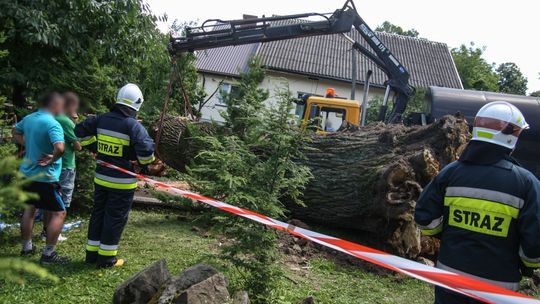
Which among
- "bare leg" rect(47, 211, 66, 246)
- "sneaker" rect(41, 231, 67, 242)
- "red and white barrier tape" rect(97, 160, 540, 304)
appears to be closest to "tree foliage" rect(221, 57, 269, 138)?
"red and white barrier tape" rect(97, 160, 540, 304)

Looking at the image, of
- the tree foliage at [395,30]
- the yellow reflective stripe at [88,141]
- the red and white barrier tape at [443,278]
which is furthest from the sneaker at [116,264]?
the tree foliage at [395,30]

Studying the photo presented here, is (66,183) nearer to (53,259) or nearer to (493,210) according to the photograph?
(53,259)

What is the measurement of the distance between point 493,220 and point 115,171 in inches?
130

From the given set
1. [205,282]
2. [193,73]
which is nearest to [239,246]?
[205,282]

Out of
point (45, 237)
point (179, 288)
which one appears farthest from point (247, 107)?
point (45, 237)

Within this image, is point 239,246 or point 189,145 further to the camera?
point 189,145

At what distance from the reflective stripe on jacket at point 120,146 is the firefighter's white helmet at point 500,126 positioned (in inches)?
116

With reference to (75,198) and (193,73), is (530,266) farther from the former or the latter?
(193,73)

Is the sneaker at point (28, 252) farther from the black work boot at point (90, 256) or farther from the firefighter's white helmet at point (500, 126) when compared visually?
the firefighter's white helmet at point (500, 126)

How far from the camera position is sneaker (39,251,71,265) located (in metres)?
4.32

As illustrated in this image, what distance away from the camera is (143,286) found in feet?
10.9

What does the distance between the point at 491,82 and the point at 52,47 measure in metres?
32.2

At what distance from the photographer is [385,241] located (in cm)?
556

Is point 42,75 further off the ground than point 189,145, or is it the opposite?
point 42,75
